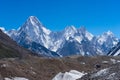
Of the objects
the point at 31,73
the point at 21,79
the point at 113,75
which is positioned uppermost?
the point at 31,73

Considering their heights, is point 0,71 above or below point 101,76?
above

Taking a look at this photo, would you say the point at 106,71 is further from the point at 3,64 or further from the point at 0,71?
the point at 3,64

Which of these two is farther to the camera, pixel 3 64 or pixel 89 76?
pixel 3 64

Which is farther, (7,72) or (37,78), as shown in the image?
(37,78)

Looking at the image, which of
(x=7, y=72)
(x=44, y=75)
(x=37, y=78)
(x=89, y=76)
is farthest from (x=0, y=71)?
(x=89, y=76)

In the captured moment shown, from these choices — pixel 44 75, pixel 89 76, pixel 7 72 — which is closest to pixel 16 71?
pixel 7 72

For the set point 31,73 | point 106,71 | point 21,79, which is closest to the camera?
point 106,71

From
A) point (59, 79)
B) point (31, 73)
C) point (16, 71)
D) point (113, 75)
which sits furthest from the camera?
point (31, 73)

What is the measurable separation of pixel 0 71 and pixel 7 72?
9.99 feet

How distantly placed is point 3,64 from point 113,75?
142950 mm

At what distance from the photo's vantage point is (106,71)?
43906 millimetres

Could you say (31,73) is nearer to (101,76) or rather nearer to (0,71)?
(0,71)

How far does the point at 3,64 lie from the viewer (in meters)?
179

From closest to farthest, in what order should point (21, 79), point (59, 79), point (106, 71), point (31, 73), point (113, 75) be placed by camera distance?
point (113, 75), point (106, 71), point (59, 79), point (21, 79), point (31, 73)
